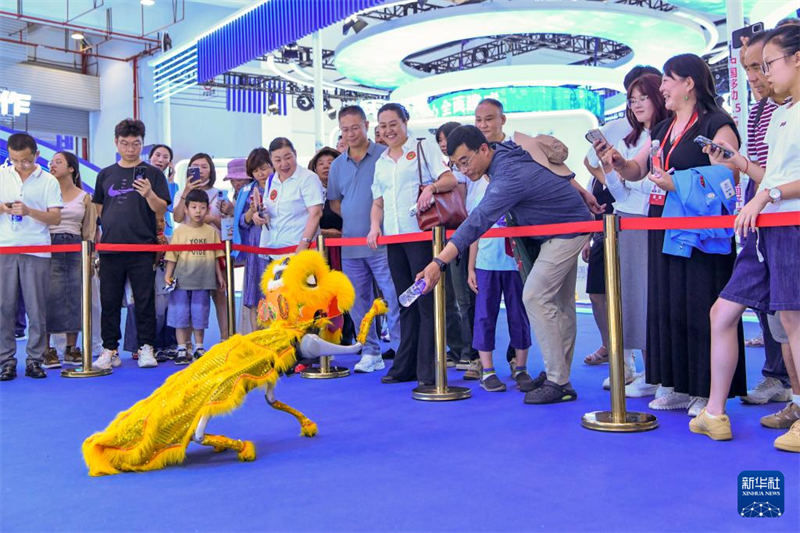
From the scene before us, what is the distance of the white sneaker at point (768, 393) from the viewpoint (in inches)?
150

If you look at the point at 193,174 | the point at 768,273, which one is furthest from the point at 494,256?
the point at 193,174

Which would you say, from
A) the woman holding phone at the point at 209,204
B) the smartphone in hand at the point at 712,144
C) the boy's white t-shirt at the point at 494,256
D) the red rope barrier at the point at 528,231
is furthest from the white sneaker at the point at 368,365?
the smartphone in hand at the point at 712,144

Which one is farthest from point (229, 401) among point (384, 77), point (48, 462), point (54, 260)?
point (384, 77)

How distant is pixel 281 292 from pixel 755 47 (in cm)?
222

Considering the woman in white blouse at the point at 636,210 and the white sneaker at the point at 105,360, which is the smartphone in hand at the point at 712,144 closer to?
the woman in white blouse at the point at 636,210

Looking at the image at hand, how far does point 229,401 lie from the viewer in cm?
299

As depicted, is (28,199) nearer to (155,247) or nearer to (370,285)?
(155,247)

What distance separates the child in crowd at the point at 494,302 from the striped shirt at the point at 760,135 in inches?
58.1

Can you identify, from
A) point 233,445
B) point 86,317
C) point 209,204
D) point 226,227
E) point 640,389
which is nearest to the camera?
point 233,445

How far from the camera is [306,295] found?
132 inches

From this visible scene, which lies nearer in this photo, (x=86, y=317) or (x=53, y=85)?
(x=86, y=317)

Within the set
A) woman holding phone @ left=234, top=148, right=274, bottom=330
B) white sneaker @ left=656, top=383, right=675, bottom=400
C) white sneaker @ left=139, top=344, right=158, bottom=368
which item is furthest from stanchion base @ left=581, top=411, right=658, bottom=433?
white sneaker @ left=139, top=344, right=158, bottom=368

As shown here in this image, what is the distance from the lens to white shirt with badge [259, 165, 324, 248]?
5465 millimetres

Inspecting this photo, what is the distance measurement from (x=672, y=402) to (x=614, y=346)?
1.79 feet
